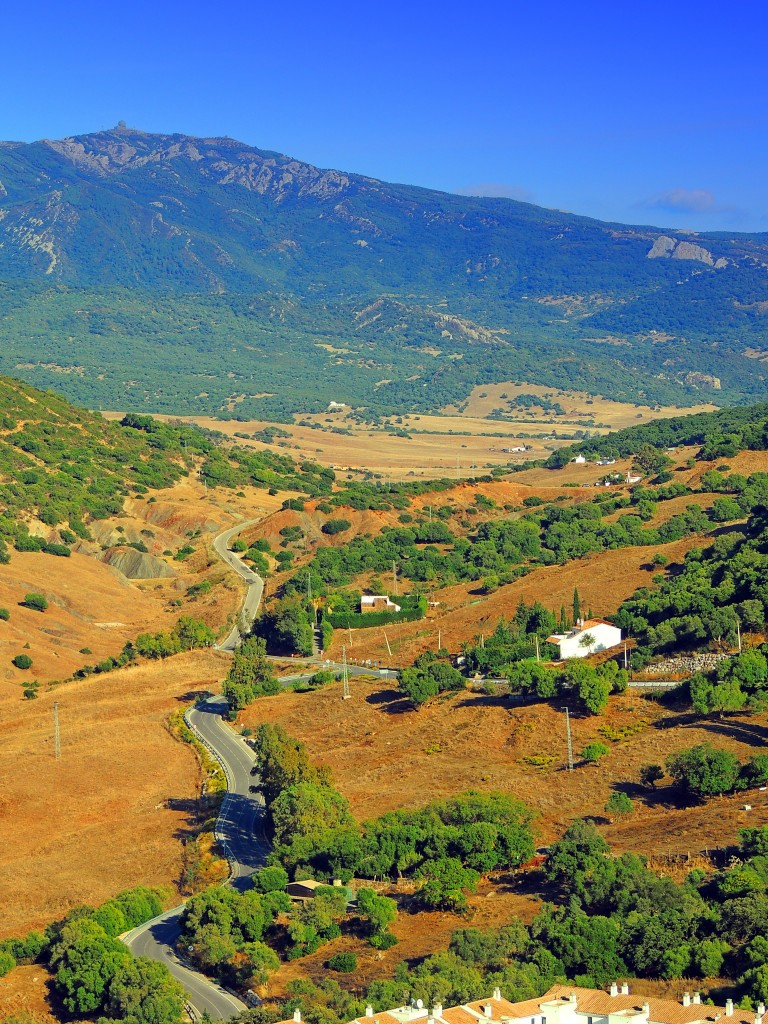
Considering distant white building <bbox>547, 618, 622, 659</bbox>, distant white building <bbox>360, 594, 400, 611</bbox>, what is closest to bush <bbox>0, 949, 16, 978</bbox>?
distant white building <bbox>547, 618, 622, 659</bbox>

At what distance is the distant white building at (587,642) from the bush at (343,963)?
33347 mm

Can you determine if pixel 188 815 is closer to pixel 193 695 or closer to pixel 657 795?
pixel 657 795

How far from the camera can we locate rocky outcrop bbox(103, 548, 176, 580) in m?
110

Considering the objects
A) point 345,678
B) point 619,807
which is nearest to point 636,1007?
point 619,807

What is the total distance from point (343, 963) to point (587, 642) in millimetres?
34521

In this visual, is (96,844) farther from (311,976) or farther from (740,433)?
(740,433)

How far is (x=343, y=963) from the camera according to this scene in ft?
130

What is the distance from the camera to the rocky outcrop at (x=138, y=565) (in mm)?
110500

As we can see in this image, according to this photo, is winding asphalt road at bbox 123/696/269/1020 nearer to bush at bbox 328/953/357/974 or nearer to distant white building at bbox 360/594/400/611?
bush at bbox 328/953/357/974

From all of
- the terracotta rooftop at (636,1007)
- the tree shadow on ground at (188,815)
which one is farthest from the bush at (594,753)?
the terracotta rooftop at (636,1007)

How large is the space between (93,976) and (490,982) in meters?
9.81

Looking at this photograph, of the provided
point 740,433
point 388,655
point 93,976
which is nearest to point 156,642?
point 388,655

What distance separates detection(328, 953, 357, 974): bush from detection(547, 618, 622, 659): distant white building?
33.3 metres

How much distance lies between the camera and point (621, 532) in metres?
102
